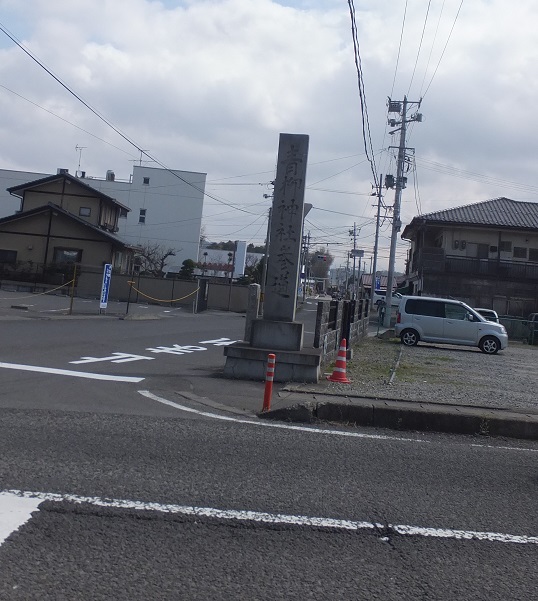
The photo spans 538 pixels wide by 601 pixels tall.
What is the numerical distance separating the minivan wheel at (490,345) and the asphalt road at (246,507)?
721 inches

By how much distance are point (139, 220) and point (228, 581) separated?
65.8 m

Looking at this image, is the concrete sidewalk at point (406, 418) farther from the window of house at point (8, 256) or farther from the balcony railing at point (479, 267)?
the window of house at point (8, 256)

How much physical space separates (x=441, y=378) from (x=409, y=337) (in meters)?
12.0

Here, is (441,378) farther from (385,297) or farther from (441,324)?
(385,297)

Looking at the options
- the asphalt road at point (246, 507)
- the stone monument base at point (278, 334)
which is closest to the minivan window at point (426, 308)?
the stone monument base at point (278, 334)

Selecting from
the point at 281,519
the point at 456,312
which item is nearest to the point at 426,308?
the point at 456,312

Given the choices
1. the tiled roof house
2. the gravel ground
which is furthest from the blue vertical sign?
the tiled roof house

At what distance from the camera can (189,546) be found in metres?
4.68

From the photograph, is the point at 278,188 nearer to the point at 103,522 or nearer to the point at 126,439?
the point at 126,439

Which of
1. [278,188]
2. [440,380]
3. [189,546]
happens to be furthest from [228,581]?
[440,380]

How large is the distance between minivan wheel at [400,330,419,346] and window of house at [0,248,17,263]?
2929 centimetres

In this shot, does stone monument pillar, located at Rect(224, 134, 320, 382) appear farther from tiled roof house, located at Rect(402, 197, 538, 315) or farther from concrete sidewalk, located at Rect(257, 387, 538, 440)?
tiled roof house, located at Rect(402, 197, 538, 315)

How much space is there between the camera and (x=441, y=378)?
15.7 meters

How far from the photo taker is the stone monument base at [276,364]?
12797mm
